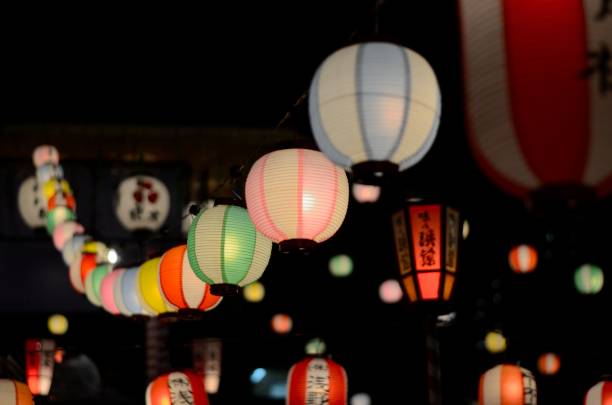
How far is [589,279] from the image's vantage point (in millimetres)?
13773

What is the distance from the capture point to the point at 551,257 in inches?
597

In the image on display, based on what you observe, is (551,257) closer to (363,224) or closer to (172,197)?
(363,224)

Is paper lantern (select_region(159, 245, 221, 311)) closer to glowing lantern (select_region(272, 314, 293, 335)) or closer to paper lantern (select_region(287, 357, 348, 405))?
paper lantern (select_region(287, 357, 348, 405))

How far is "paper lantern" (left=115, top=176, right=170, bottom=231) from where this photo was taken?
10.0 metres

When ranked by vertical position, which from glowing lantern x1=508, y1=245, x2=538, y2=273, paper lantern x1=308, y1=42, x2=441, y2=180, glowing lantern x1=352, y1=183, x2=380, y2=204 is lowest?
paper lantern x1=308, y1=42, x2=441, y2=180

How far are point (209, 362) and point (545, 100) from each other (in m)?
11.8

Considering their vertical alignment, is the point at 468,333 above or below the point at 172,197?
below

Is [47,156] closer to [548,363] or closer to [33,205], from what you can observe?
[33,205]

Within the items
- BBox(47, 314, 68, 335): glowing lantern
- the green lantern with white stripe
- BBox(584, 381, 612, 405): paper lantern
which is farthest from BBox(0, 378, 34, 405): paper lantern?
BBox(47, 314, 68, 335): glowing lantern

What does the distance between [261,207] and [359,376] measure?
1051cm

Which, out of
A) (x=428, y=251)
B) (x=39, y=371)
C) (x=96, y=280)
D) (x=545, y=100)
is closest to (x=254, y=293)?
(x=39, y=371)

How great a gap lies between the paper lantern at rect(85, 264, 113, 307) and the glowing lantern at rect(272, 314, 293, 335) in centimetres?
532

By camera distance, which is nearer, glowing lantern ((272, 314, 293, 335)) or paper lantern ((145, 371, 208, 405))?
paper lantern ((145, 371, 208, 405))

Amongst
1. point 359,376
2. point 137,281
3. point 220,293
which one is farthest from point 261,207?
point 359,376
